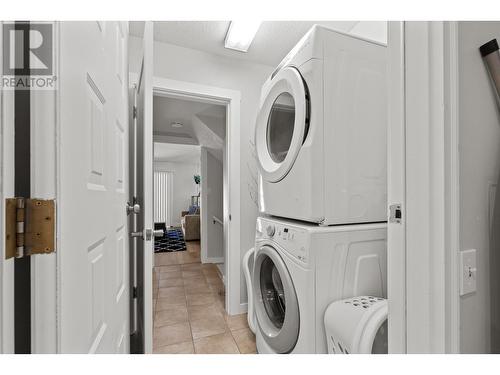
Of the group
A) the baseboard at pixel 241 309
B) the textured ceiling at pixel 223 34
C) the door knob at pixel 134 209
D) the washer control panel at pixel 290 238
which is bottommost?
the baseboard at pixel 241 309

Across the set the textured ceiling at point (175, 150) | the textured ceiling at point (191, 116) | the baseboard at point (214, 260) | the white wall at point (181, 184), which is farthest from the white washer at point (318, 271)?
the white wall at point (181, 184)

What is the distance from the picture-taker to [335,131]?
1122 millimetres

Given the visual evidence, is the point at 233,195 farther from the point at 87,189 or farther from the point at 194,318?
the point at 87,189

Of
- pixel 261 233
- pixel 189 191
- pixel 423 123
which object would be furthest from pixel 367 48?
pixel 189 191

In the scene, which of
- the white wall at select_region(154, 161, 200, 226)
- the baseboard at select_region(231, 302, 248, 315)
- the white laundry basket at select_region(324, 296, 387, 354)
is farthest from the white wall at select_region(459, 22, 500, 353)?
the white wall at select_region(154, 161, 200, 226)

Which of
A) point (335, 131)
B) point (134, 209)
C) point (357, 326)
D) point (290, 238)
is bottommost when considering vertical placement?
point (357, 326)

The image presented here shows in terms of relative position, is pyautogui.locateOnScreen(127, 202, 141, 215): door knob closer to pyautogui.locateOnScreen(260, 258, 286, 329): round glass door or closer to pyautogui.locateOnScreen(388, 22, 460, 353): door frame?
pyautogui.locateOnScreen(260, 258, 286, 329): round glass door

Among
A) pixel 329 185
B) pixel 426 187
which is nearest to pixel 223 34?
pixel 329 185

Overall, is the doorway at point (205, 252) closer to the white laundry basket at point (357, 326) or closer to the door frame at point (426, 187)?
the white laundry basket at point (357, 326)

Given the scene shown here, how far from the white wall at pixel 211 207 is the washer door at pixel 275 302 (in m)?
2.55

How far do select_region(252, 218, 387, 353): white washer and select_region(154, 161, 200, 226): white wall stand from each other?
7.49 m

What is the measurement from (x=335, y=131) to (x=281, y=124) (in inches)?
15.9

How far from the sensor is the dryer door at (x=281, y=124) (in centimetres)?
114

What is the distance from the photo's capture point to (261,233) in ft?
4.75
